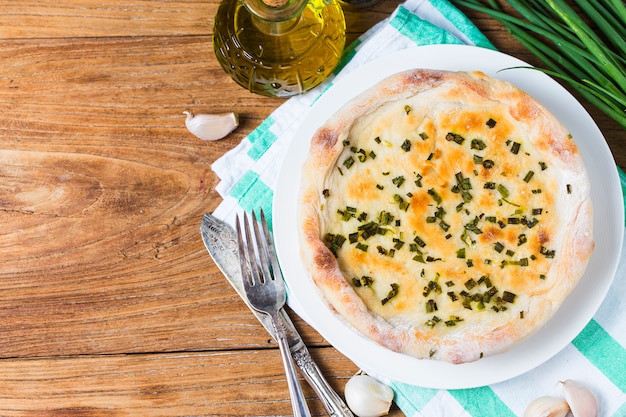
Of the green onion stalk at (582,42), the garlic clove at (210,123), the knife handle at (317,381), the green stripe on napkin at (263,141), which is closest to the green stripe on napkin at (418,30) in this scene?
the green onion stalk at (582,42)

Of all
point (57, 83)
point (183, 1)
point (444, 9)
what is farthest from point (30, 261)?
point (444, 9)

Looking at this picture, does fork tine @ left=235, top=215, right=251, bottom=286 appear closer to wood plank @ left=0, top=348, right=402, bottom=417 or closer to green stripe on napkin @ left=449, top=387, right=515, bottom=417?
wood plank @ left=0, top=348, right=402, bottom=417

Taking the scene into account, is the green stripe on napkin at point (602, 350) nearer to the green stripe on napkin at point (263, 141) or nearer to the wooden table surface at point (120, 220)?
the wooden table surface at point (120, 220)

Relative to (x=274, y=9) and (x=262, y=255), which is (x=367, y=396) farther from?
(x=274, y=9)

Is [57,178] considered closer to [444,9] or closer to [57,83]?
[57,83]

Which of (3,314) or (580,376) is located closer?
(580,376)

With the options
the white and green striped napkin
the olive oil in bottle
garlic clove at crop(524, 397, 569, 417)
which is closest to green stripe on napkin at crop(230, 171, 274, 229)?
the white and green striped napkin
